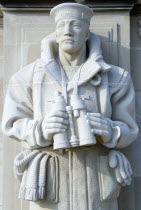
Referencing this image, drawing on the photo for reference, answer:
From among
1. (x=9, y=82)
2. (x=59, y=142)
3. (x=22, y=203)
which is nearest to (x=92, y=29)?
(x=9, y=82)

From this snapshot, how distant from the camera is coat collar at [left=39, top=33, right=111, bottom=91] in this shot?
4.64 m

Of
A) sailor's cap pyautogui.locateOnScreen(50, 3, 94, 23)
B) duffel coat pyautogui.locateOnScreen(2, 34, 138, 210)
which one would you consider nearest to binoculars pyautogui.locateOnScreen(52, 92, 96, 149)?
duffel coat pyautogui.locateOnScreen(2, 34, 138, 210)

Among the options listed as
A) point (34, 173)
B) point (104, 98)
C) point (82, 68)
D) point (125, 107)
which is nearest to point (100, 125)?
point (104, 98)

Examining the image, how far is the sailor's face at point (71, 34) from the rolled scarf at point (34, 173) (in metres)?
0.97

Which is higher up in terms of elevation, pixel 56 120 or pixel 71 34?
pixel 71 34

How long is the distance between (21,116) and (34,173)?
0.54 metres

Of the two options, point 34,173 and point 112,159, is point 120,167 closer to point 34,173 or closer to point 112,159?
point 112,159

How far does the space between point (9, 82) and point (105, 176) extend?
1.25m

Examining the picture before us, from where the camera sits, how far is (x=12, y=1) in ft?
17.0

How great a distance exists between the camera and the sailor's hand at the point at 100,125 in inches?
174

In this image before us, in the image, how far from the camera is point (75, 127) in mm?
4461

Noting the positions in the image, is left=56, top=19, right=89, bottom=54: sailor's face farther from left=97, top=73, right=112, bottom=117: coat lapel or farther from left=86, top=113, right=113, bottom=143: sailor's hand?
left=86, top=113, right=113, bottom=143: sailor's hand

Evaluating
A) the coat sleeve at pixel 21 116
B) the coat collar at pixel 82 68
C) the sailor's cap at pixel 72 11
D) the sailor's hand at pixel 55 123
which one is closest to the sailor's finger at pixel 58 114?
the sailor's hand at pixel 55 123

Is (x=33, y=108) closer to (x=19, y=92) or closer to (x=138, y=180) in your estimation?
(x=19, y=92)
